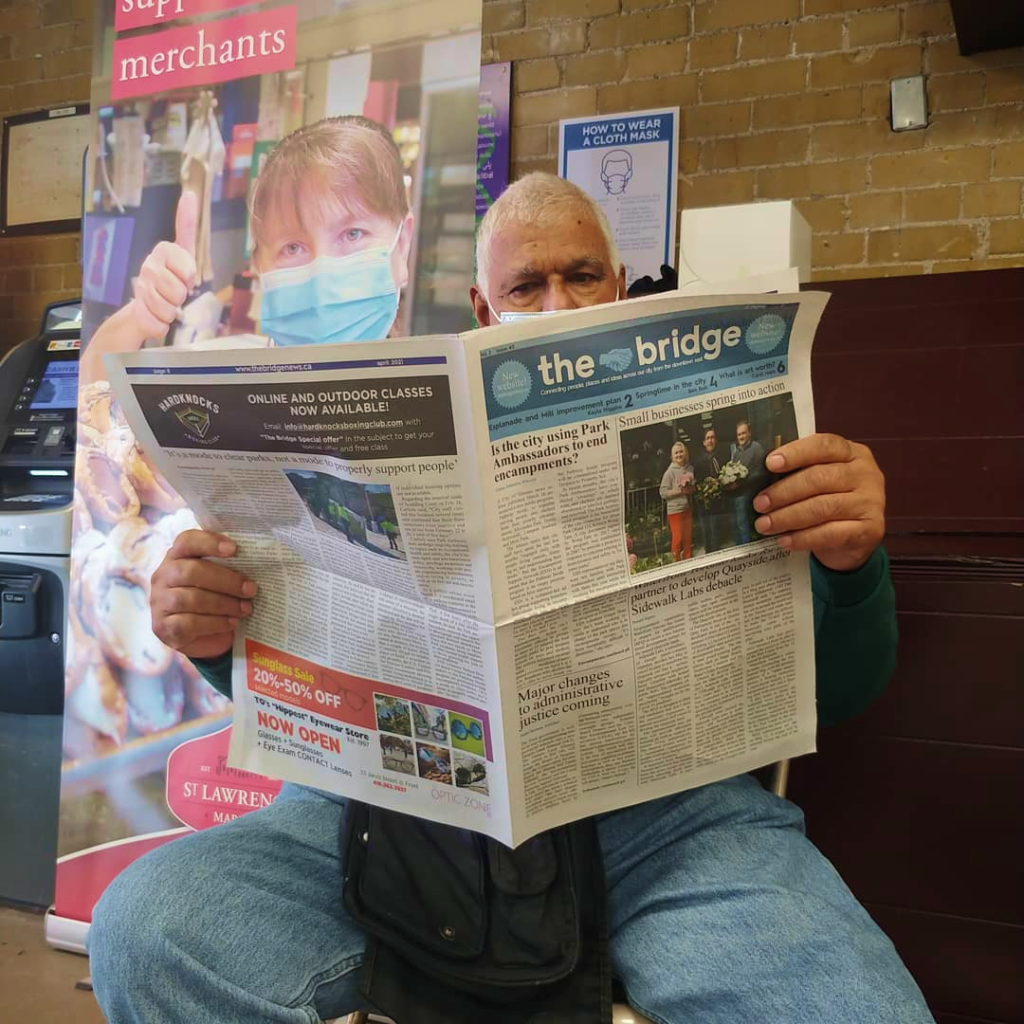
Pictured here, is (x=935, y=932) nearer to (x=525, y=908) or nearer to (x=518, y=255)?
(x=525, y=908)

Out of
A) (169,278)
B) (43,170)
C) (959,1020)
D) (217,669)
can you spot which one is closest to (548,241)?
(217,669)

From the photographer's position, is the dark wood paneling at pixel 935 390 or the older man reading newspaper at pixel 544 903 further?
the dark wood paneling at pixel 935 390

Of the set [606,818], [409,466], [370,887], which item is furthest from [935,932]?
[409,466]

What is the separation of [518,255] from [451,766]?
69 centimetres

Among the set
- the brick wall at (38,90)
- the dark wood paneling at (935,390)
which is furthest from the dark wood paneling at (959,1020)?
the brick wall at (38,90)

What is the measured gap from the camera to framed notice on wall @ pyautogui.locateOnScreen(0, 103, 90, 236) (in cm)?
286

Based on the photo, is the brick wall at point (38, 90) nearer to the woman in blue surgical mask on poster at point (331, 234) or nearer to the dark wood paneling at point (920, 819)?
the woman in blue surgical mask on poster at point (331, 234)

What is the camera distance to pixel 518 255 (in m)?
1.13

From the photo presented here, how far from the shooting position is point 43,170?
288cm

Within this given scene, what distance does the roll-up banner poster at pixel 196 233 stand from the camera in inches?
55.1

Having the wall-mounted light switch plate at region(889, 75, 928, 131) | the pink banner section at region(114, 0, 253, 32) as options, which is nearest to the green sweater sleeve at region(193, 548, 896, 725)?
the pink banner section at region(114, 0, 253, 32)

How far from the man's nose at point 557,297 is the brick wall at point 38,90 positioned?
234 centimetres

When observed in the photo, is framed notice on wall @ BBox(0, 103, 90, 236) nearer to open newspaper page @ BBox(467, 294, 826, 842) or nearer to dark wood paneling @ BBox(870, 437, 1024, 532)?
dark wood paneling @ BBox(870, 437, 1024, 532)

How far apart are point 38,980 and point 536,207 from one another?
5.34 ft
